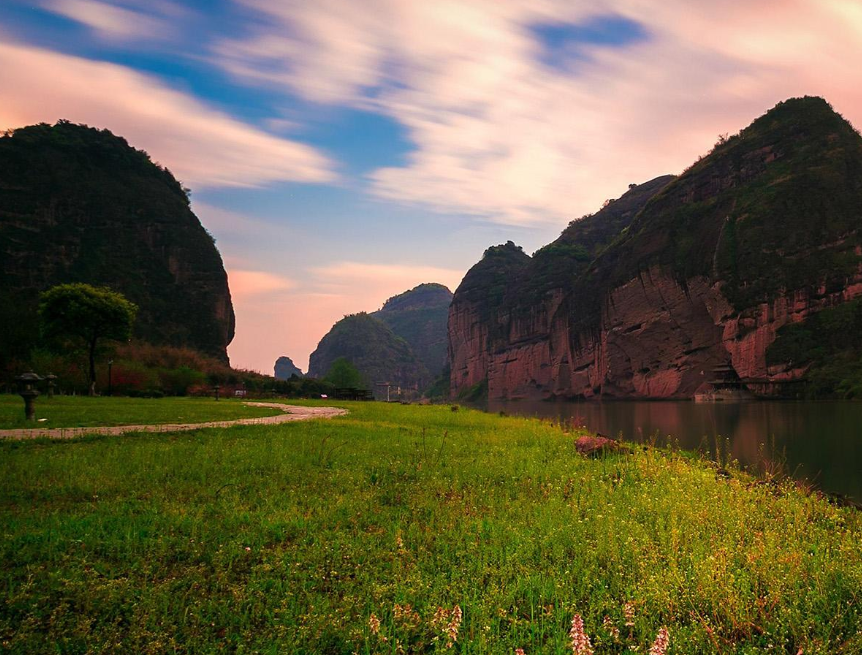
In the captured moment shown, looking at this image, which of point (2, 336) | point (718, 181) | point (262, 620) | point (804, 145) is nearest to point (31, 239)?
point (2, 336)

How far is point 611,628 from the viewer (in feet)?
15.6

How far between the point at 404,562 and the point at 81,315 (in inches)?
1795

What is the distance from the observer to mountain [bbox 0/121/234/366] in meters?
84.8

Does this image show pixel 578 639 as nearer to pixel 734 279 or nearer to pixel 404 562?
pixel 404 562

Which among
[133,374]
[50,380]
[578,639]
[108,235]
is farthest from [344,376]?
[578,639]

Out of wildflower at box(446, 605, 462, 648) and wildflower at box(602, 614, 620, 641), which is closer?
wildflower at box(446, 605, 462, 648)

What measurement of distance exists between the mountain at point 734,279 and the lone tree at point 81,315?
88427 mm

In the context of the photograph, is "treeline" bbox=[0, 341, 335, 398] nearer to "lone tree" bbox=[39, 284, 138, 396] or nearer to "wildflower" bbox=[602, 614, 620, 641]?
"lone tree" bbox=[39, 284, 138, 396]

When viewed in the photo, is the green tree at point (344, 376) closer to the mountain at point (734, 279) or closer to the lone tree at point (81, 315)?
the mountain at point (734, 279)

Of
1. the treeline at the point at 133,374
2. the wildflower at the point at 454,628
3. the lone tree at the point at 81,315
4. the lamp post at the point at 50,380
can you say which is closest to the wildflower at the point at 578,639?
the wildflower at the point at 454,628

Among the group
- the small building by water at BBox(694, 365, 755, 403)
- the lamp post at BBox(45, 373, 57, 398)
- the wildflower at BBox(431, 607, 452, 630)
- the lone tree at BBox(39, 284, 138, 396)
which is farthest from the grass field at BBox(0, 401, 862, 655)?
the small building by water at BBox(694, 365, 755, 403)

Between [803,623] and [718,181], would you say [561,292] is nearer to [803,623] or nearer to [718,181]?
[718,181]

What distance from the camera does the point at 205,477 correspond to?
31.6 feet

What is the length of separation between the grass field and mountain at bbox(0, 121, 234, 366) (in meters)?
85.6
